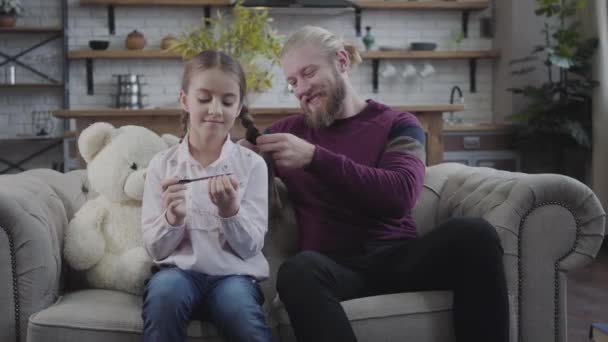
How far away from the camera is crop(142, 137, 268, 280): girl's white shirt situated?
69.7 inches

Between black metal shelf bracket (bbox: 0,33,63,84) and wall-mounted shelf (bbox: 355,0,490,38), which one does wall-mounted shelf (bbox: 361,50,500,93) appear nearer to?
wall-mounted shelf (bbox: 355,0,490,38)

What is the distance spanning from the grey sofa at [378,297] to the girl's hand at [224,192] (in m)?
0.28

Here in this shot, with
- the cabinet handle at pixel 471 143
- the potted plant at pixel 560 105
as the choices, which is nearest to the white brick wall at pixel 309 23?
the potted plant at pixel 560 105

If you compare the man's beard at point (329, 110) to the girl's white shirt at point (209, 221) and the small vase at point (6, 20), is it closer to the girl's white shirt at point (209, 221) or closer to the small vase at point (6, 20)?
the girl's white shirt at point (209, 221)

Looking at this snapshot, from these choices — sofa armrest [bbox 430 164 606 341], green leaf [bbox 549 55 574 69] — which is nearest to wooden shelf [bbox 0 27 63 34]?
green leaf [bbox 549 55 574 69]

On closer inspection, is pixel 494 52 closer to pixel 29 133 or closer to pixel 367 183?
pixel 29 133

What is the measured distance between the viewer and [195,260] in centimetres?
178

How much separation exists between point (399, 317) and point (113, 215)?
2.73 ft

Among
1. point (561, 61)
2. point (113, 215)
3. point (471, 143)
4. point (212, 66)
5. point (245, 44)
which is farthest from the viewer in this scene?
point (471, 143)

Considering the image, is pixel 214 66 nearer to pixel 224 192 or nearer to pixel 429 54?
pixel 224 192

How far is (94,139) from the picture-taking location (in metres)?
2.10

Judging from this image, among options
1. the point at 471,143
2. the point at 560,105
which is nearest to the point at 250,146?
the point at 471,143

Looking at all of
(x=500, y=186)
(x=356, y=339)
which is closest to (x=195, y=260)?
(x=356, y=339)

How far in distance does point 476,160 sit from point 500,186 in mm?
3243
